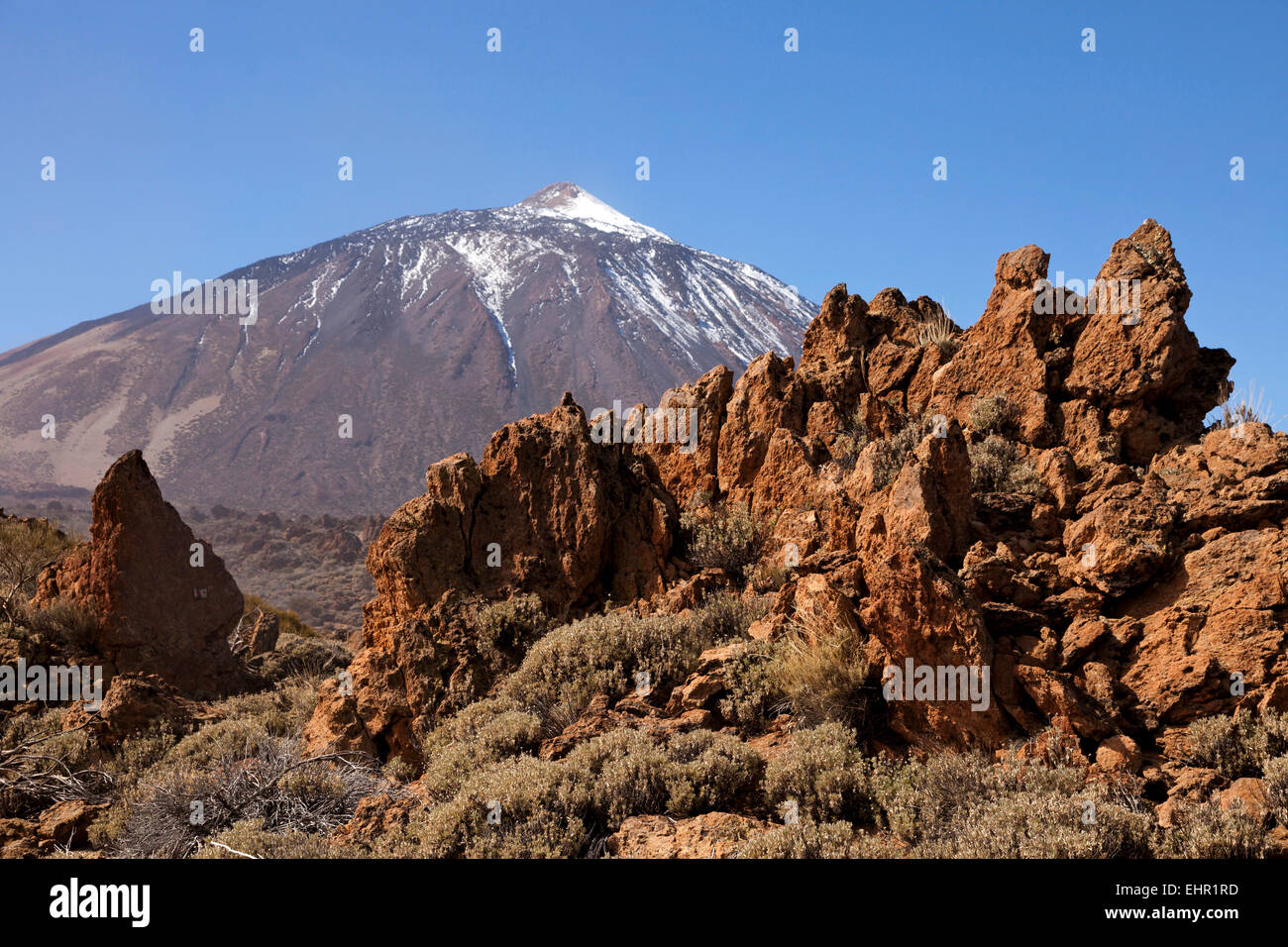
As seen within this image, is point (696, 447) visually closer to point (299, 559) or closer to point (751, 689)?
point (751, 689)

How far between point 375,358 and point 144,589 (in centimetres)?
10721

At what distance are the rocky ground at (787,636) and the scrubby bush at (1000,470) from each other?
28mm

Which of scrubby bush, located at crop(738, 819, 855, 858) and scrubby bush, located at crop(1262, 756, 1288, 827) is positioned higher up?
scrubby bush, located at crop(1262, 756, 1288, 827)

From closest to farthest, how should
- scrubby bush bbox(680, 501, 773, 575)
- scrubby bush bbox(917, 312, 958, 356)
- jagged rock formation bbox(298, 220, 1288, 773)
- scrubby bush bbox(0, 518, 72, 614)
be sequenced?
jagged rock formation bbox(298, 220, 1288, 773)
scrubby bush bbox(680, 501, 773, 575)
scrubby bush bbox(917, 312, 958, 356)
scrubby bush bbox(0, 518, 72, 614)

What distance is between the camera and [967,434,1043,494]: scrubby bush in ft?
20.8

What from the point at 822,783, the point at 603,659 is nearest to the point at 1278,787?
the point at 822,783

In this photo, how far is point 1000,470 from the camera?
6.52m

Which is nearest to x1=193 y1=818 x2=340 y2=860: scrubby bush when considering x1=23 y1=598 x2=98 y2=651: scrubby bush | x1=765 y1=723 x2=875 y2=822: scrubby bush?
x1=765 y1=723 x2=875 y2=822: scrubby bush

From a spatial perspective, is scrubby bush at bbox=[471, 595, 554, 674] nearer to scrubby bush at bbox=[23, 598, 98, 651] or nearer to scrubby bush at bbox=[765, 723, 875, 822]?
scrubby bush at bbox=[765, 723, 875, 822]

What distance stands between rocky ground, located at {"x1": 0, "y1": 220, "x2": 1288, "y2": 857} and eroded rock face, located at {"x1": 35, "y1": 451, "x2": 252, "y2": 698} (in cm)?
3

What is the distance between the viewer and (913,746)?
15.2 feet

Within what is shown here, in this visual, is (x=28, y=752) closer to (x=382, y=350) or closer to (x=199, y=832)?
(x=199, y=832)

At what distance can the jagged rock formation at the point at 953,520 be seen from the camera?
464 centimetres
